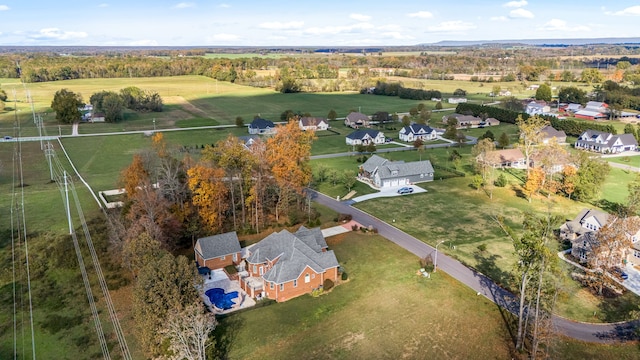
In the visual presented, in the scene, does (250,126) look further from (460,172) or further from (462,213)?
(462,213)

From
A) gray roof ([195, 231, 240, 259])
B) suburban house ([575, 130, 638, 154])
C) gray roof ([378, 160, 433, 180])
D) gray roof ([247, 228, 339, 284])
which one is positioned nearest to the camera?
gray roof ([247, 228, 339, 284])

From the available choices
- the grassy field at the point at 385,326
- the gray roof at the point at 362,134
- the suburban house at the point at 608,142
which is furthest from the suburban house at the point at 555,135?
the grassy field at the point at 385,326

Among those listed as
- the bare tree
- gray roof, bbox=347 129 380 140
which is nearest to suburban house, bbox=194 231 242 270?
the bare tree

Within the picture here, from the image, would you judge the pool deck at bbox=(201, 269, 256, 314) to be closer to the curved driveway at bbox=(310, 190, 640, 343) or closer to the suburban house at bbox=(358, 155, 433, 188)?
the curved driveway at bbox=(310, 190, 640, 343)

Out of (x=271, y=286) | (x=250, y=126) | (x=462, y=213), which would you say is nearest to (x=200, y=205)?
(x=271, y=286)

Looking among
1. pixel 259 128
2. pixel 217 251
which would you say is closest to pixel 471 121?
pixel 259 128

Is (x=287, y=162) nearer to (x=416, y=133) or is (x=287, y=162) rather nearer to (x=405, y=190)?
(x=405, y=190)
